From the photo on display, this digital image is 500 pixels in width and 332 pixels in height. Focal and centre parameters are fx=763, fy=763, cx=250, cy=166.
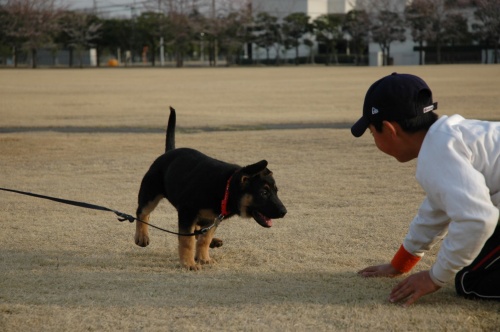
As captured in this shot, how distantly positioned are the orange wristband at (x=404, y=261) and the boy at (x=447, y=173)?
0.27m

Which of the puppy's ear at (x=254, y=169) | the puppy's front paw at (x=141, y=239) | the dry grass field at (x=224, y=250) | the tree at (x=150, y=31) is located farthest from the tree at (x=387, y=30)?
the puppy's ear at (x=254, y=169)

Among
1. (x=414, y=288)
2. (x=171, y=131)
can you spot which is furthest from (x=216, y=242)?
(x=414, y=288)

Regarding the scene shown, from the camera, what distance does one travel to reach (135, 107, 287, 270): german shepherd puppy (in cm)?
439

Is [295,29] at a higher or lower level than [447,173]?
higher

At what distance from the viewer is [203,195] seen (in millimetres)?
4543

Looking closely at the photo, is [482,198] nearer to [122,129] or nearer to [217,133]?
[217,133]

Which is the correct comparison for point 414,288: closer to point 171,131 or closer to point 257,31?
point 171,131

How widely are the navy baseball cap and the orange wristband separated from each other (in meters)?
0.97

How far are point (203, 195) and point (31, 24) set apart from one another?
7055 cm

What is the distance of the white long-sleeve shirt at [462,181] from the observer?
315 cm

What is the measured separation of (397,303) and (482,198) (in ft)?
2.72

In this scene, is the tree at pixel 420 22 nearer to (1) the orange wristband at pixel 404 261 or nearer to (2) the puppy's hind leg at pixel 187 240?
(2) the puppy's hind leg at pixel 187 240

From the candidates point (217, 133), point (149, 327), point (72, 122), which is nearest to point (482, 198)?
point (149, 327)

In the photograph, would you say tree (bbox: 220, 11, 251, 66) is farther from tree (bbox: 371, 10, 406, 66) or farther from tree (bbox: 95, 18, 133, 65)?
tree (bbox: 371, 10, 406, 66)
